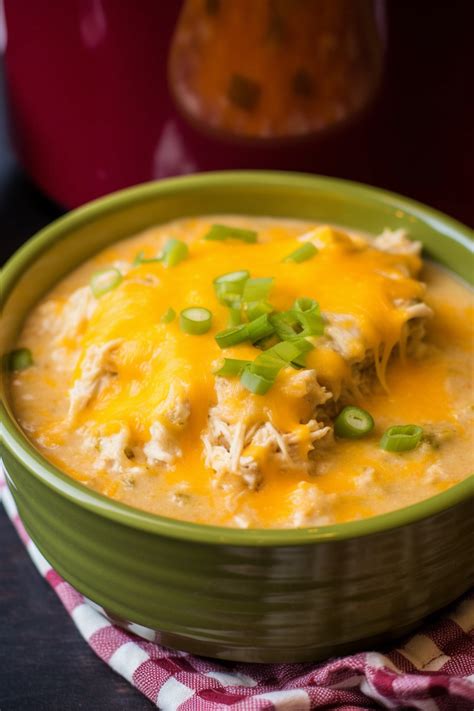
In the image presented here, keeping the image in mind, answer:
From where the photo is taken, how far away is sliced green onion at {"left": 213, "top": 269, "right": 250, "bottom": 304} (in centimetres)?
325

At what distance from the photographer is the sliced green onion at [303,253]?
3.43m

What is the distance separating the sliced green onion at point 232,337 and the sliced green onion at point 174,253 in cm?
47

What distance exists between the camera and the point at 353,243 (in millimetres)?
3555

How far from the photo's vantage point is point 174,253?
3482mm

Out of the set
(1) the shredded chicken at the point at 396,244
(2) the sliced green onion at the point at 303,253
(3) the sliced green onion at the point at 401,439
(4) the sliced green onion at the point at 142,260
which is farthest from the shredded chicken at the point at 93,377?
(1) the shredded chicken at the point at 396,244

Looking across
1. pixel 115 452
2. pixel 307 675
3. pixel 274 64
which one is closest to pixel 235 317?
pixel 115 452

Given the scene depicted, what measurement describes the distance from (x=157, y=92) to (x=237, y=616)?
2.27 m

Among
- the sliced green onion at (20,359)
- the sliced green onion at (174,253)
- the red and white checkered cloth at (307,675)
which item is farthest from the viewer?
the sliced green onion at (174,253)

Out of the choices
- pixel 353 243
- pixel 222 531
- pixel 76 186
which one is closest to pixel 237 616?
pixel 222 531

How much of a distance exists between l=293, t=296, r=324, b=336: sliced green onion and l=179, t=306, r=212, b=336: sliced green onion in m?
0.25

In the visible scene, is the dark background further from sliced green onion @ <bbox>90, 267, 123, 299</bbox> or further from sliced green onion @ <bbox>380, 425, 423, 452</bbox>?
sliced green onion @ <bbox>90, 267, 123, 299</bbox>

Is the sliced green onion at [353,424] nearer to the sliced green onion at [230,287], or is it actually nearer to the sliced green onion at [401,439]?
the sliced green onion at [401,439]

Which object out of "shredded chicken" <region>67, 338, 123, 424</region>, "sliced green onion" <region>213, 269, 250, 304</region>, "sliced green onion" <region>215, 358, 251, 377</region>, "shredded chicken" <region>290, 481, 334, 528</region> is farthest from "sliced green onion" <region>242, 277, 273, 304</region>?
"shredded chicken" <region>290, 481, 334, 528</region>

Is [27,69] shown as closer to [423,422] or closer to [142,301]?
[142,301]
